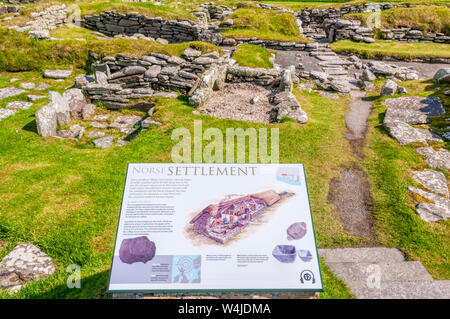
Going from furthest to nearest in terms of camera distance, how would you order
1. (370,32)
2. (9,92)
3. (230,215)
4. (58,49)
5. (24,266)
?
(370,32)
(58,49)
(9,92)
(24,266)
(230,215)

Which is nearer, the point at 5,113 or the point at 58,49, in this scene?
the point at 5,113

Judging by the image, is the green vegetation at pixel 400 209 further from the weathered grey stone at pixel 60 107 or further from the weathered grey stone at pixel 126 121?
the weathered grey stone at pixel 60 107

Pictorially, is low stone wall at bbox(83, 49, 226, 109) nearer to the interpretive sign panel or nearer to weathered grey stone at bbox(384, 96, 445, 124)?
weathered grey stone at bbox(384, 96, 445, 124)

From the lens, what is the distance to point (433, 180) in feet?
25.5

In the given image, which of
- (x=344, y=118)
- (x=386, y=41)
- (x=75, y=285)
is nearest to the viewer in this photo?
(x=75, y=285)

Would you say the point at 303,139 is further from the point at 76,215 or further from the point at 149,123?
the point at 76,215

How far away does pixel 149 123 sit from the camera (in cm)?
1022

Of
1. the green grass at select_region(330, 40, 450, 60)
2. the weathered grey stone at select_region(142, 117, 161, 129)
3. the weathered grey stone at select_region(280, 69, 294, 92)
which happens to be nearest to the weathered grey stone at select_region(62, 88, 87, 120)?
the weathered grey stone at select_region(142, 117, 161, 129)

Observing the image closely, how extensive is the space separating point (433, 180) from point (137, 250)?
813 centimetres

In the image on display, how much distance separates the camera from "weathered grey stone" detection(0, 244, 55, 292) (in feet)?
17.6

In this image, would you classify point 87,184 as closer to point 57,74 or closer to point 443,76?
point 57,74

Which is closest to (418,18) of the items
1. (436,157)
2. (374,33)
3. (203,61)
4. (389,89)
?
(374,33)

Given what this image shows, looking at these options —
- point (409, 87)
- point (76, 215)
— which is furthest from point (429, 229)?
point (409, 87)
